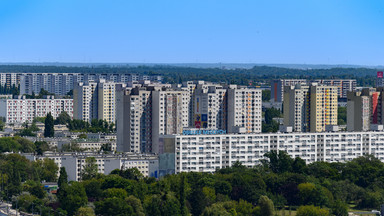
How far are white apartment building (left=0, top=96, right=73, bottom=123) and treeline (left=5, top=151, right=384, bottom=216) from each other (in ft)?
105

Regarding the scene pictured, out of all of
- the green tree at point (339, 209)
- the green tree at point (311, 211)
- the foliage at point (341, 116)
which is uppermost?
the foliage at point (341, 116)

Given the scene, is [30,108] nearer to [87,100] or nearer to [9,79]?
[87,100]

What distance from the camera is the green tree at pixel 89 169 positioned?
39.8m

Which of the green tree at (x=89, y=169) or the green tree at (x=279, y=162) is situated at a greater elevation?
the green tree at (x=279, y=162)

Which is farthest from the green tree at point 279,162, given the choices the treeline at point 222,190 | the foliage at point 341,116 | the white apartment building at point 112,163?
the foliage at point 341,116

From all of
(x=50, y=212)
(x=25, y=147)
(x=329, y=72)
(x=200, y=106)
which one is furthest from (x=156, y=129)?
(x=329, y=72)

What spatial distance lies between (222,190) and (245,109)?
13363mm

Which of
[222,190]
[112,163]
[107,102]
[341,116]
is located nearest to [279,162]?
[222,190]

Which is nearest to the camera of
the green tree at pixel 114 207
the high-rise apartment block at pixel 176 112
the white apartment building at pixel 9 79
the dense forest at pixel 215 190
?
the green tree at pixel 114 207

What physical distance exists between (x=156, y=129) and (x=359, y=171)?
9494 mm

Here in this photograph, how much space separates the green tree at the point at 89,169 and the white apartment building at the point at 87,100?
24.1 m

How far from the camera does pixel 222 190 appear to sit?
3572 centimetres

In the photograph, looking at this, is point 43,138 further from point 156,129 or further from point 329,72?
point 329,72

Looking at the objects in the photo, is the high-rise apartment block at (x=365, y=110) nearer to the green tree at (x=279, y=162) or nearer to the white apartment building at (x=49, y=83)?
the green tree at (x=279, y=162)
